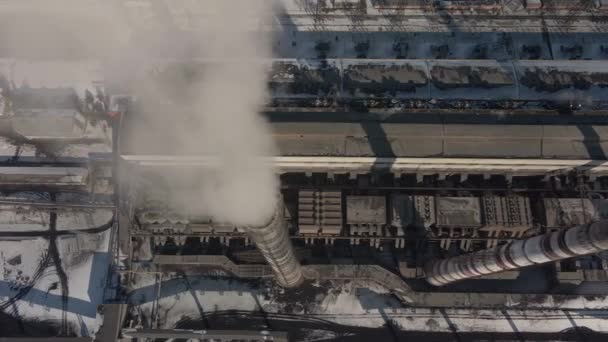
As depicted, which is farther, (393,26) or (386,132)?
(393,26)

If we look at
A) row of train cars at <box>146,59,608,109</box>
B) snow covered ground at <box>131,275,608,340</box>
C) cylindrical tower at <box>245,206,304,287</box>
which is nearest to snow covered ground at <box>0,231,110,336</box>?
snow covered ground at <box>131,275,608,340</box>

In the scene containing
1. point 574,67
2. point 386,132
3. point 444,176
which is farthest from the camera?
point 574,67

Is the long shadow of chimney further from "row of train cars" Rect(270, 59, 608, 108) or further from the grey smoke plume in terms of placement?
the grey smoke plume

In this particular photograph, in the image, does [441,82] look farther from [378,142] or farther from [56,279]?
[56,279]

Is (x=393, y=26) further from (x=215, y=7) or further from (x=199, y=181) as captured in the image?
(x=199, y=181)

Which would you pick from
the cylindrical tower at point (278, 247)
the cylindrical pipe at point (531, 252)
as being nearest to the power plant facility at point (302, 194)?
the cylindrical tower at point (278, 247)

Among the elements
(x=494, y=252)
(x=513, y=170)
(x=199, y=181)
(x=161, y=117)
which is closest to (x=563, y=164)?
(x=513, y=170)
